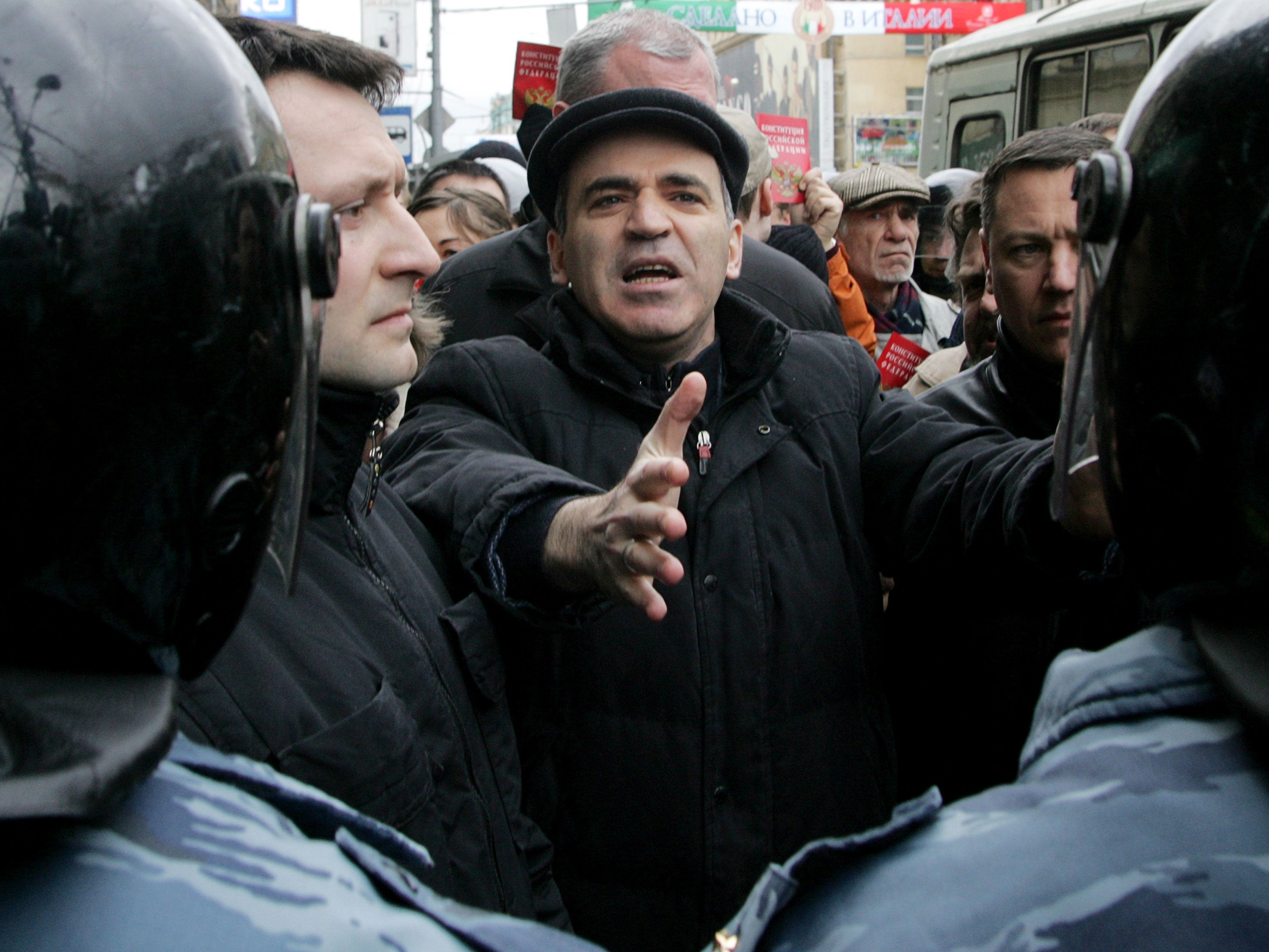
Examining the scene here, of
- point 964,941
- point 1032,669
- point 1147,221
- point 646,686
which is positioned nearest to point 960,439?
point 1032,669

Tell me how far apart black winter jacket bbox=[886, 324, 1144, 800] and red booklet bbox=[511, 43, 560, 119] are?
3.03 meters

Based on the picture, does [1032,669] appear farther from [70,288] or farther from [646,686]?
[70,288]

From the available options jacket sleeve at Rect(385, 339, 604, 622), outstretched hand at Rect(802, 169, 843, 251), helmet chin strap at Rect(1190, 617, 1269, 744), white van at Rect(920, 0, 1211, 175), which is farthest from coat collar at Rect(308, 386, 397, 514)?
white van at Rect(920, 0, 1211, 175)

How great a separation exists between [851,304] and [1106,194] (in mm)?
3489

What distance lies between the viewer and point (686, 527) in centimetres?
164

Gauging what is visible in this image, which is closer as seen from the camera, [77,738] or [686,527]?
[77,738]

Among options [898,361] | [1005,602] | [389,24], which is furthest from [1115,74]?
[389,24]

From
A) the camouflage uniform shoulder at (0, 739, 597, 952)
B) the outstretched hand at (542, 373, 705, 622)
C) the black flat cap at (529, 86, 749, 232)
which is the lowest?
the camouflage uniform shoulder at (0, 739, 597, 952)

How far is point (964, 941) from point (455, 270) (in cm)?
264

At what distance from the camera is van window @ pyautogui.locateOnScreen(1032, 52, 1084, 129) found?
7.51 m

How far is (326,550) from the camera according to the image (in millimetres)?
1486

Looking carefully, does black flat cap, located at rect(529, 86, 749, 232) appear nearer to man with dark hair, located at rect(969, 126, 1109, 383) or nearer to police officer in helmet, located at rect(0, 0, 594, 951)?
man with dark hair, located at rect(969, 126, 1109, 383)

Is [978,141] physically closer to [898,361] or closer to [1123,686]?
[898,361]

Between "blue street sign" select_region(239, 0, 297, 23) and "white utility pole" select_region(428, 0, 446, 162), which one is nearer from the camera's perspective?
"blue street sign" select_region(239, 0, 297, 23)
